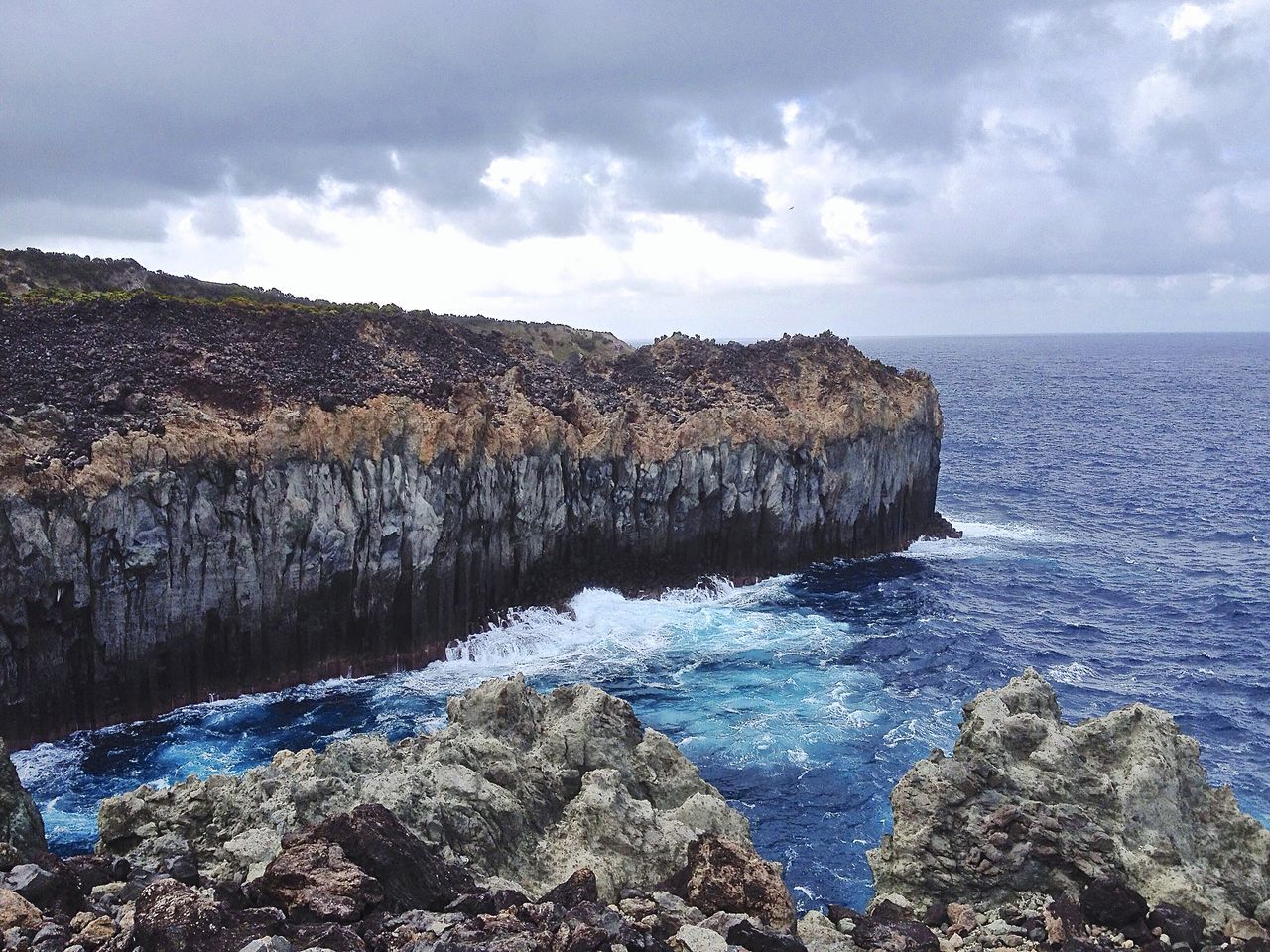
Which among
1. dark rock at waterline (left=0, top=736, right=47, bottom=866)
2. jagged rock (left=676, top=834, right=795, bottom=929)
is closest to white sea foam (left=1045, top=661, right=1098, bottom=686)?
jagged rock (left=676, top=834, right=795, bottom=929)

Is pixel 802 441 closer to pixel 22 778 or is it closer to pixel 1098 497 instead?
pixel 1098 497

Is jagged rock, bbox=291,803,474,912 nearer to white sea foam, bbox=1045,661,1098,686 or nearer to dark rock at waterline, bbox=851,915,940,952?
dark rock at waterline, bbox=851,915,940,952

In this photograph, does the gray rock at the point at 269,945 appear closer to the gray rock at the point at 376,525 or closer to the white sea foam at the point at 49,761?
the white sea foam at the point at 49,761

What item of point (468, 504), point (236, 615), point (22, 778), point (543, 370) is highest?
point (543, 370)

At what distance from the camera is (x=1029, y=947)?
17.7m

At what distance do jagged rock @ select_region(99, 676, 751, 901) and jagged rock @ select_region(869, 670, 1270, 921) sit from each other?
4.35 metres

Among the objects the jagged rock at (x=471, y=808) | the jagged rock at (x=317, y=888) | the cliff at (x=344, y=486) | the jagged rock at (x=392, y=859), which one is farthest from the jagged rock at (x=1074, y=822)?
the cliff at (x=344, y=486)

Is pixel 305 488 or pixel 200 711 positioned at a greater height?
pixel 305 488

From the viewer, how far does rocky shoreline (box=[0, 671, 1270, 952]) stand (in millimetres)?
14773

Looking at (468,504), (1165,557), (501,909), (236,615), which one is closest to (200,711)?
(236,615)

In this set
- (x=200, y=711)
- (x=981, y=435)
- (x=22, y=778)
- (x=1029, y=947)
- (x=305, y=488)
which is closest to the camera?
(x=1029, y=947)

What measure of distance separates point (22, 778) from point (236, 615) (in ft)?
35.0

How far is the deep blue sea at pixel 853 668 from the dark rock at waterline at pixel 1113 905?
33.7 ft

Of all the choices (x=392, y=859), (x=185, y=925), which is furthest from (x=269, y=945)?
(x=392, y=859)
